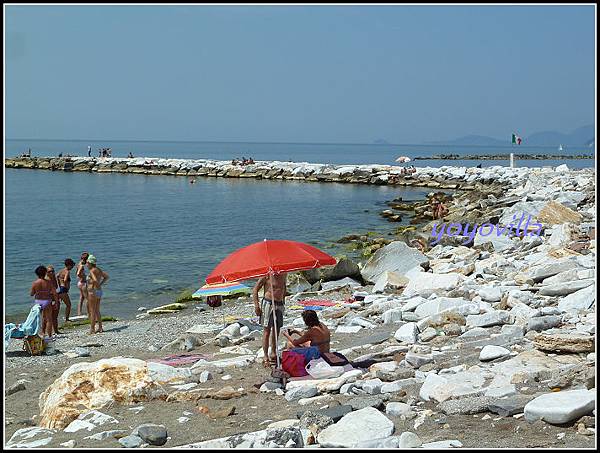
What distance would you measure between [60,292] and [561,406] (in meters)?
11.6

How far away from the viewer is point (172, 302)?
1695 centimetres

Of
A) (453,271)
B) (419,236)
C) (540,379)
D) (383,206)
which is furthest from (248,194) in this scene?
(540,379)

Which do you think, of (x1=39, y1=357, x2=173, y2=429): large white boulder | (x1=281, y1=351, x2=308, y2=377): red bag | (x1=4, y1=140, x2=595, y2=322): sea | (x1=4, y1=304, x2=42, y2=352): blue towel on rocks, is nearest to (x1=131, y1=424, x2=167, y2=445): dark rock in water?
(x1=39, y1=357, x2=173, y2=429): large white boulder

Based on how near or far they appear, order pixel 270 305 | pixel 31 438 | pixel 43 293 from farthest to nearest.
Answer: pixel 43 293 < pixel 270 305 < pixel 31 438

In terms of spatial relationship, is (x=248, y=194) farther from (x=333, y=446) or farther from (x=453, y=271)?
(x=333, y=446)

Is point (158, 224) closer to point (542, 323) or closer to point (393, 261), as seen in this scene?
point (393, 261)

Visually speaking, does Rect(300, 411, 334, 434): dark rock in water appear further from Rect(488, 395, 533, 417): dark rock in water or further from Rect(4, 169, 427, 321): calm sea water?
Rect(4, 169, 427, 321): calm sea water

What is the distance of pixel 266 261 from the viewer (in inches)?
311

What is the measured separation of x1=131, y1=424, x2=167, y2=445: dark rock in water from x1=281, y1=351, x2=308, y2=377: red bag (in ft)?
6.35

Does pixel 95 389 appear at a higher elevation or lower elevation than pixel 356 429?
lower

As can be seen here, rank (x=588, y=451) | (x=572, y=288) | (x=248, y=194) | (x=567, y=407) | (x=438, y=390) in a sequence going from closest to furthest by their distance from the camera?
(x=588, y=451) → (x=567, y=407) → (x=438, y=390) → (x=572, y=288) → (x=248, y=194)

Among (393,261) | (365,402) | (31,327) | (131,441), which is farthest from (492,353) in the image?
(393,261)

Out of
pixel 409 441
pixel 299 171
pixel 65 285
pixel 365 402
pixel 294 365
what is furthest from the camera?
pixel 299 171

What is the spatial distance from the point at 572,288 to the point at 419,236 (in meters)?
11.3
